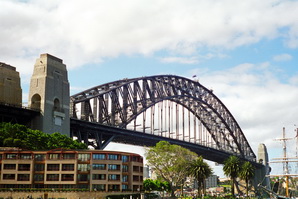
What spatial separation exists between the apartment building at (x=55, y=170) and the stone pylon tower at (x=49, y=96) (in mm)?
15839

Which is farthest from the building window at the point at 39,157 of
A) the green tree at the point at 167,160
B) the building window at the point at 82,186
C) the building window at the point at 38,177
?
the green tree at the point at 167,160

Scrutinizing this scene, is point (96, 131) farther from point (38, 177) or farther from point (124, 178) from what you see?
point (38, 177)

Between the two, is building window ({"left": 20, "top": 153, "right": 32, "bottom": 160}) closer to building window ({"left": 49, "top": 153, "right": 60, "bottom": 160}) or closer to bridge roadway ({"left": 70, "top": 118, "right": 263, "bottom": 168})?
Result: building window ({"left": 49, "top": 153, "right": 60, "bottom": 160})

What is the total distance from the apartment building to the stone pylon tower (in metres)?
15.8

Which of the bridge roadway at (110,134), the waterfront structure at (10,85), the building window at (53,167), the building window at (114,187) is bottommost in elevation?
the building window at (114,187)

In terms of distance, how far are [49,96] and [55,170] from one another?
81.6ft

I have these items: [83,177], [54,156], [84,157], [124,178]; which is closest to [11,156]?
[54,156]

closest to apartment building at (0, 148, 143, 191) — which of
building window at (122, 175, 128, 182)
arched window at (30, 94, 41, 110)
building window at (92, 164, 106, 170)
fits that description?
building window at (92, 164, 106, 170)

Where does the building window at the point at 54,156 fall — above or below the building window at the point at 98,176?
above

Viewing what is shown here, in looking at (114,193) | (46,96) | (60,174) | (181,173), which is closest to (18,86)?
(46,96)

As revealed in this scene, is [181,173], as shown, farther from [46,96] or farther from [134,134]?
[46,96]

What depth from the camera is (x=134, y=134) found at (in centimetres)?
14050

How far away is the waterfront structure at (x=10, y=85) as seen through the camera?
4269 inches

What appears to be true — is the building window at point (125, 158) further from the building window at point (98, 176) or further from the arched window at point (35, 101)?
the arched window at point (35, 101)
